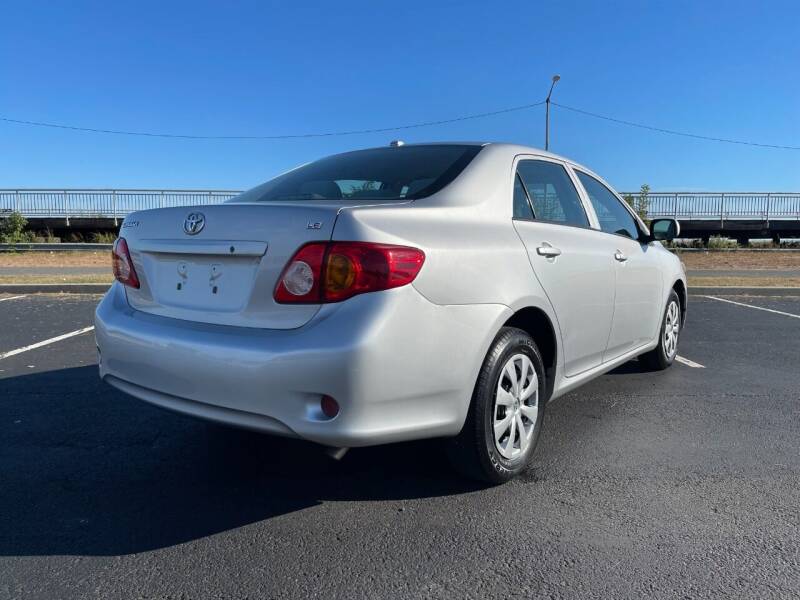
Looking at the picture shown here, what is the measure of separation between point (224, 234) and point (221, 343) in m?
0.44

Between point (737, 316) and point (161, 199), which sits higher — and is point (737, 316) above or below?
below

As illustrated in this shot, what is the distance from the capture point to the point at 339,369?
216 cm

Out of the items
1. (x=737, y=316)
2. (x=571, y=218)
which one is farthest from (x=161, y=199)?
(x=571, y=218)

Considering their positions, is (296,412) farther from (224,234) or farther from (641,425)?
(641,425)

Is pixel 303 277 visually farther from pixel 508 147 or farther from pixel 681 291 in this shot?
pixel 681 291

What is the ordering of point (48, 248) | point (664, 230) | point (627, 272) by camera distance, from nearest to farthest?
point (627, 272), point (664, 230), point (48, 248)

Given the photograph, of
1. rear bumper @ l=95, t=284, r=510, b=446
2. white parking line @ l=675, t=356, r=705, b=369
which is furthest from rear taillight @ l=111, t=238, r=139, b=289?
white parking line @ l=675, t=356, r=705, b=369

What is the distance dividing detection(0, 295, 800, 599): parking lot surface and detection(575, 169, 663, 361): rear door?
0.51m

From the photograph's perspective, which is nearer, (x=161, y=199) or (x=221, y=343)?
(x=221, y=343)

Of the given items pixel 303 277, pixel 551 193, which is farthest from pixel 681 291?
pixel 303 277

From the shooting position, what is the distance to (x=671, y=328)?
518 centimetres

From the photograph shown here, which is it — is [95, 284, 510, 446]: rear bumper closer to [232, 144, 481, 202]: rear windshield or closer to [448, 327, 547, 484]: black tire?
[448, 327, 547, 484]: black tire

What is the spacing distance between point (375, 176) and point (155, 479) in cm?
180

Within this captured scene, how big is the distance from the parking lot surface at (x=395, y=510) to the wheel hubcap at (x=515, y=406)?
0.65 ft
